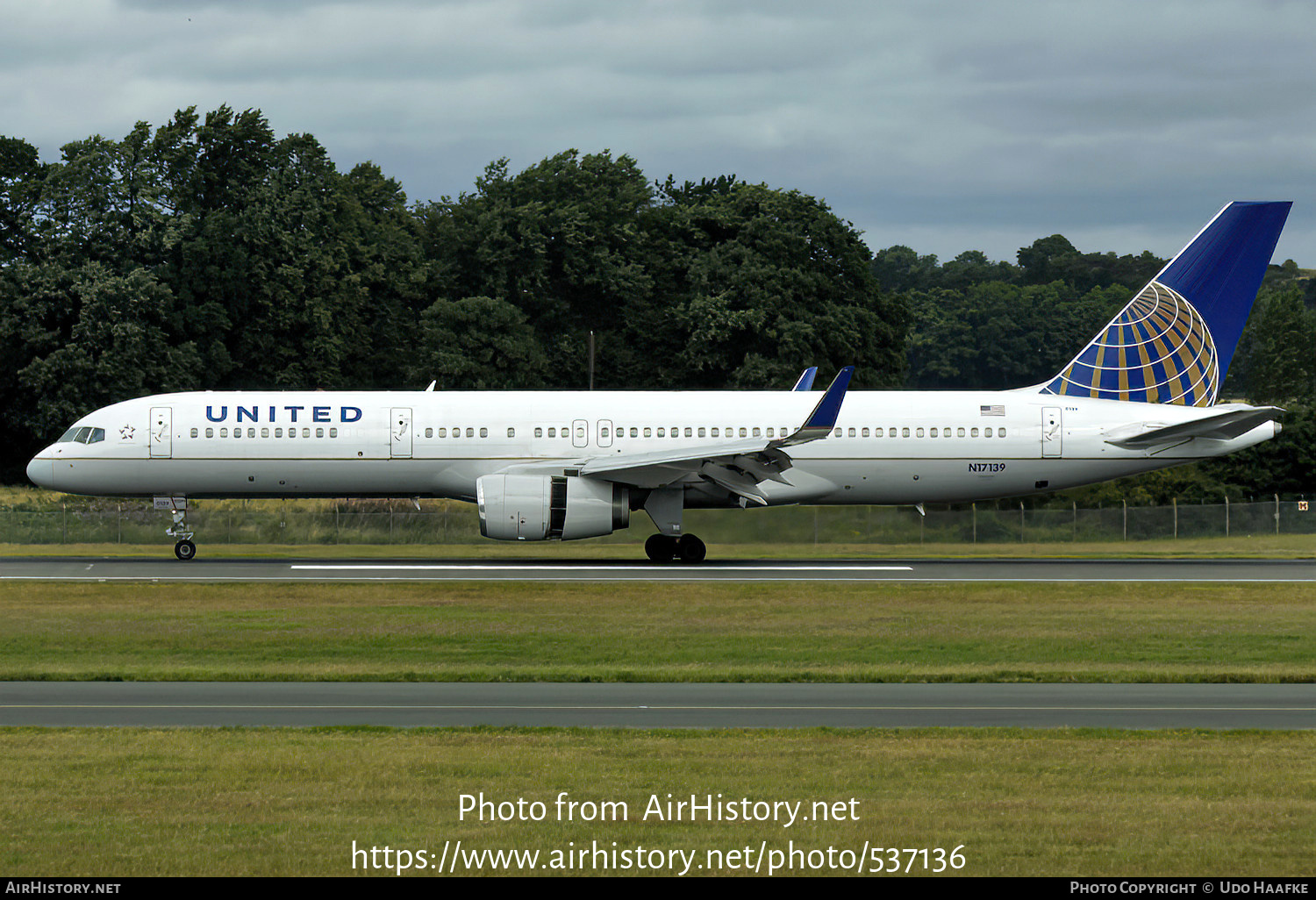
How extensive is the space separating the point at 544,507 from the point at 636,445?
4091mm

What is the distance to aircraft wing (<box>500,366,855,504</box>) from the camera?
3197 centimetres

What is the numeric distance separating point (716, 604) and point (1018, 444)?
46.6 ft

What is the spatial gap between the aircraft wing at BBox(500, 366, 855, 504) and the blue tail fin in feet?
31.2

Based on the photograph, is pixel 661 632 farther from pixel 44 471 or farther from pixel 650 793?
pixel 44 471

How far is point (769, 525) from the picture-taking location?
41.7 meters

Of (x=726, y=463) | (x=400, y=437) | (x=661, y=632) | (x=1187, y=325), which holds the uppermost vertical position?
(x=1187, y=325)

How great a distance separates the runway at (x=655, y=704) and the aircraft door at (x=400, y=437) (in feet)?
61.5

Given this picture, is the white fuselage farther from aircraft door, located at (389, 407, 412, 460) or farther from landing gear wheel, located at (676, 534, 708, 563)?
landing gear wheel, located at (676, 534, 708, 563)

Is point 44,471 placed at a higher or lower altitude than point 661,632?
higher

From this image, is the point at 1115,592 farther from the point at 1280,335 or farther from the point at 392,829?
the point at 1280,335

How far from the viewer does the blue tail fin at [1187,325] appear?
1534 inches

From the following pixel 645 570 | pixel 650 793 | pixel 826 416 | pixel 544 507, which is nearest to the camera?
pixel 650 793

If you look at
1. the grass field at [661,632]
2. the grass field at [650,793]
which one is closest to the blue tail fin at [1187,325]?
the grass field at [661,632]

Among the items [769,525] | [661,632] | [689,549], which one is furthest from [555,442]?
[661,632]
